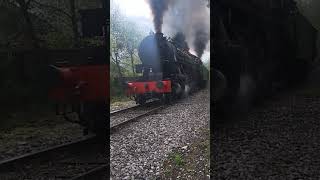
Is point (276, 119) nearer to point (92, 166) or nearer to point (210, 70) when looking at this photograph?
point (210, 70)

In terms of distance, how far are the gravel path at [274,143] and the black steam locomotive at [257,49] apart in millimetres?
127

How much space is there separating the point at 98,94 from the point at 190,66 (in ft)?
2.60

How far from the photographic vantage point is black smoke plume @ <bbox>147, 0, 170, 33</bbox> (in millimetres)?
2576

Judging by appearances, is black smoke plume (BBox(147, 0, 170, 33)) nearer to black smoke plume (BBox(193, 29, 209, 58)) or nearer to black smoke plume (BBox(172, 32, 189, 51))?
black smoke plume (BBox(172, 32, 189, 51))

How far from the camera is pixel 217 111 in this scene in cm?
266

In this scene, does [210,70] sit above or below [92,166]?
above

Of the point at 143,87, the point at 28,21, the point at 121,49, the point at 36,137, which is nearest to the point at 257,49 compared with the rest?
the point at 143,87

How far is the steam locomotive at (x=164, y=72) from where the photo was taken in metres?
2.66

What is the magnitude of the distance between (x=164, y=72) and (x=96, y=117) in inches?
27.0

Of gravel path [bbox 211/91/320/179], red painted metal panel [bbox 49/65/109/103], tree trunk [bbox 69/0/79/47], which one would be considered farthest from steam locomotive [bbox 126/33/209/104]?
tree trunk [bbox 69/0/79/47]

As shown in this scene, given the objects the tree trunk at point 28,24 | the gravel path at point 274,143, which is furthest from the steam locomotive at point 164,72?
the tree trunk at point 28,24

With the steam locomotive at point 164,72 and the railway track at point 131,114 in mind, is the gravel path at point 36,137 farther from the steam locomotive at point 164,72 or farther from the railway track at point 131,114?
the steam locomotive at point 164,72

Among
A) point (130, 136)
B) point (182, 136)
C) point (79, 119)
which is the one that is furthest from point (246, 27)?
point (79, 119)

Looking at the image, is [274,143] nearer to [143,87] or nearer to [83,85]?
[143,87]
